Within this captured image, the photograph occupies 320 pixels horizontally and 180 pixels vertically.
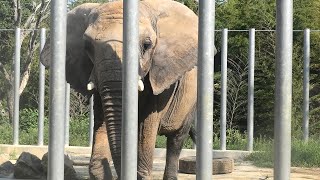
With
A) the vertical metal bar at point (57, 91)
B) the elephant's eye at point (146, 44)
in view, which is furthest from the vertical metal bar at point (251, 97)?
the vertical metal bar at point (57, 91)

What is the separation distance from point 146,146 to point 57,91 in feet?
7.35

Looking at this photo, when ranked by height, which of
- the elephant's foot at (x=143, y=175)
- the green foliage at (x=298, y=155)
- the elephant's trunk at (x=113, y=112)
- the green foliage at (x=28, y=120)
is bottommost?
the green foliage at (x=298, y=155)

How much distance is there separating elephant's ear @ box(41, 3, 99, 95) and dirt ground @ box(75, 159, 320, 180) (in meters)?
1.60

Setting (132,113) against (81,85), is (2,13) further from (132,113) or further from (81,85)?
(132,113)

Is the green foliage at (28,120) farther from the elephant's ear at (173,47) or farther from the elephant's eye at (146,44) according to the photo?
the elephant's eye at (146,44)

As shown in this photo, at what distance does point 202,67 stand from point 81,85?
3.12m

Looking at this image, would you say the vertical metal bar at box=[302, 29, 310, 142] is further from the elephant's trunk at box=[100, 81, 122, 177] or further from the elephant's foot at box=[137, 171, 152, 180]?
the elephant's trunk at box=[100, 81, 122, 177]

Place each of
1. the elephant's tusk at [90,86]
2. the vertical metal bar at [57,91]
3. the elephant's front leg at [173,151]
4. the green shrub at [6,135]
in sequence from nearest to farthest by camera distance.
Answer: the vertical metal bar at [57,91] < the elephant's tusk at [90,86] < the elephant's front leg at [173,151] < the green shrub at [6,135]

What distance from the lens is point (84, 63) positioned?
246 inches

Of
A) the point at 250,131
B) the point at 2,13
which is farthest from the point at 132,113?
the point at 2,13

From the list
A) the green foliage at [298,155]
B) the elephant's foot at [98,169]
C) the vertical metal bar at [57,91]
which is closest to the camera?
the vertical metal bar at [57,91]

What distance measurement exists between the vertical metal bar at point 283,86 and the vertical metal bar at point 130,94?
2.75 ft

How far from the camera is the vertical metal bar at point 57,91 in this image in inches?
138

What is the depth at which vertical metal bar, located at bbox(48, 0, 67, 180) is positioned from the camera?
3.51 metres
